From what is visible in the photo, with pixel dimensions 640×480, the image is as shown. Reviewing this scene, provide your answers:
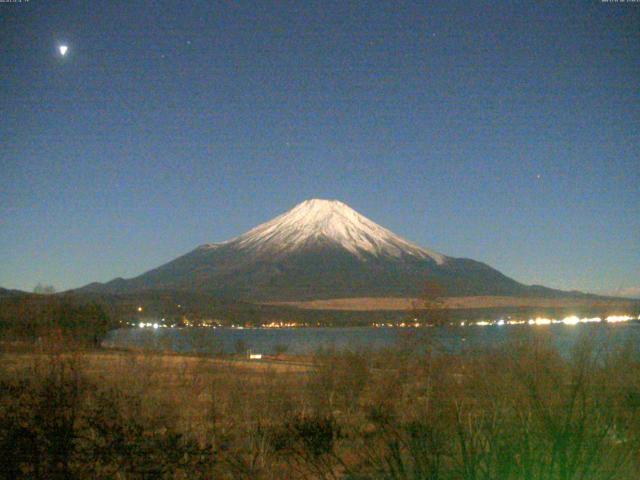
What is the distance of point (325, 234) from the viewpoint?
527ft

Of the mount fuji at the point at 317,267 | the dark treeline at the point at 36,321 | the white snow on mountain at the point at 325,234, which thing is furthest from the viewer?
the white snow on mountain at the point at 325,234

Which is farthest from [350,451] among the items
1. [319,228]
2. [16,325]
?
[319,228]

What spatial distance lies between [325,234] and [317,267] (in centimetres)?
1956

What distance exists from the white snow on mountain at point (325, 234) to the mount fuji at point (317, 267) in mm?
210

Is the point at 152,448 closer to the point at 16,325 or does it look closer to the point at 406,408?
the point at 406,408

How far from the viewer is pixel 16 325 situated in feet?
66.6

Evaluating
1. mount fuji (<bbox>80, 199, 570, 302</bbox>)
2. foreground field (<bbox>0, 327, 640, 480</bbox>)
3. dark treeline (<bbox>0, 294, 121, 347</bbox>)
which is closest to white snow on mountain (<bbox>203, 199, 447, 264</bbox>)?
mount fuji (<bbox>80, 199, 570, 302</bbox>)

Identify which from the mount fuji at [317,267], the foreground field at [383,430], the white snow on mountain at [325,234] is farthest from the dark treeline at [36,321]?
the white snow on mountain at [325,234]

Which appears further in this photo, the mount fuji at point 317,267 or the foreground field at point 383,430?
the mount fuji at point 317,267

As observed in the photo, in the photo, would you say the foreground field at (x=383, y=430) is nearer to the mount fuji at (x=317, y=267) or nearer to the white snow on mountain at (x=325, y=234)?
the mount fuji at (x=317, y=267)

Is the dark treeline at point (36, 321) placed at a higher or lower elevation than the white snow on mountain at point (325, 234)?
lower

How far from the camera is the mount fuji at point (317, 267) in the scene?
129250mm

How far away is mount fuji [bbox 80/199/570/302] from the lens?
129 meters

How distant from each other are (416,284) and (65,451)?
121 m
